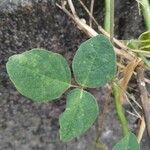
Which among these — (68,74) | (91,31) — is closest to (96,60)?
(68,74)

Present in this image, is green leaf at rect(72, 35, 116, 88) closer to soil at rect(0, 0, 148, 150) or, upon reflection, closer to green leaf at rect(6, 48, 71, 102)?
green leaf at rect(6, 48, 71, 102)

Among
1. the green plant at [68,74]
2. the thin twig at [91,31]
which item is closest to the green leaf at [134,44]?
the thin twig at [91,31]

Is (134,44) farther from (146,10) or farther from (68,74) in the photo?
(68,74)

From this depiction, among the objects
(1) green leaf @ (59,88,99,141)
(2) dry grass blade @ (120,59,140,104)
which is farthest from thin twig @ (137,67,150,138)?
(1) green leaf @ (59,88,99,141)

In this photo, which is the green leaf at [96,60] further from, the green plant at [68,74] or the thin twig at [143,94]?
the thin twig at [143,94]

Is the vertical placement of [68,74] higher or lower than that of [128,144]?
higher

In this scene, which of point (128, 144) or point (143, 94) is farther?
point (143, 94)

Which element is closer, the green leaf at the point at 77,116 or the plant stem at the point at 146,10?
the green leaf at the point at 77,116
